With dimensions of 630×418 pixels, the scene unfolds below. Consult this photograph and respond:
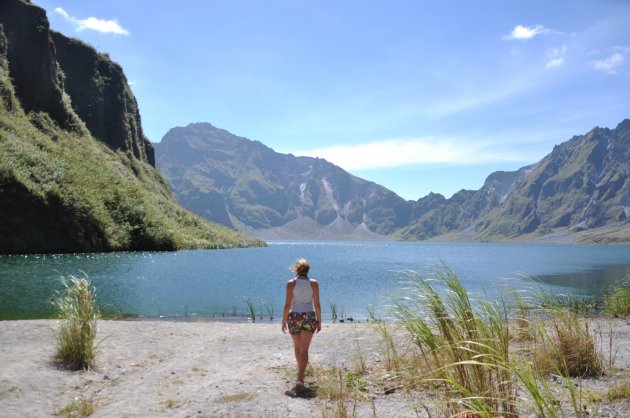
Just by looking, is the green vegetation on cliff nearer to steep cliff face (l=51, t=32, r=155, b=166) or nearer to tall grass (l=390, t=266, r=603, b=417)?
steep cliff face (l=51, t=32, r=155, b=166)

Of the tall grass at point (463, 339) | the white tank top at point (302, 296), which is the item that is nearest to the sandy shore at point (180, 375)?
the tall grass at point (463, 339)

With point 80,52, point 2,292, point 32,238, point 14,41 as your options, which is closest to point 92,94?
point 80,52

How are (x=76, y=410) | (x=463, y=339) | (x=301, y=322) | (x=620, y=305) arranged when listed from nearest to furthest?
(x=463, y=339)
(x=76, y=410)
(x=301, y=322)
(x=620, y=305)

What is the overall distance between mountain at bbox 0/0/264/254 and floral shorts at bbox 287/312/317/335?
66.6m

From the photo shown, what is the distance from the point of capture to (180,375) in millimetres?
12242

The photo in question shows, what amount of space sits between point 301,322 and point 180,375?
149 inches

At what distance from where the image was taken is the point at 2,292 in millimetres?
29984

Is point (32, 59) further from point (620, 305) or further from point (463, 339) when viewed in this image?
point (463, 339)

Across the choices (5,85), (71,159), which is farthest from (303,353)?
(5,85)

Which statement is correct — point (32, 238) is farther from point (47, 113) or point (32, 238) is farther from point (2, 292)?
point (47, 113)

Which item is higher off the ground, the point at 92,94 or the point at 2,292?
the point at 92,94

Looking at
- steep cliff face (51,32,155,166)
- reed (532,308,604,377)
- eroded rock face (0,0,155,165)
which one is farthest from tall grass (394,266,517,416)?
steep cliff face (51,32,155,166)

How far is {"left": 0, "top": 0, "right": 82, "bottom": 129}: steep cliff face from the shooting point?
105 metres

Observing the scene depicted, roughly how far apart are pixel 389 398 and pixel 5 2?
130 m
